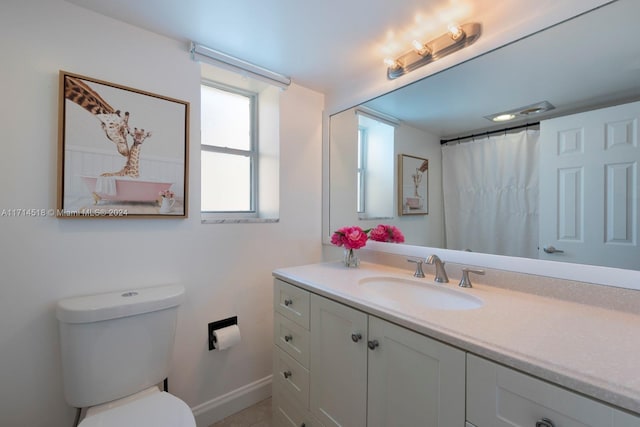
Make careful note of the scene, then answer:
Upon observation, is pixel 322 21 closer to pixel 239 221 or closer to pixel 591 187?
pixel 239 221

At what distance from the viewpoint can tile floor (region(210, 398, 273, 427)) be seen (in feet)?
5.13

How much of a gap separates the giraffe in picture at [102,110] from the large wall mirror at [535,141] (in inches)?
55.2

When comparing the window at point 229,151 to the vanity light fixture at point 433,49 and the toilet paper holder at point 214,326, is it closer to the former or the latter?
the toilet paper holder at point 214,326

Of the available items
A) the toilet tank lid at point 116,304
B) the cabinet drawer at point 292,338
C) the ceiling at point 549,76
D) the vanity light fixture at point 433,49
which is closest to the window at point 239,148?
the toilet tank lid at point 116,304

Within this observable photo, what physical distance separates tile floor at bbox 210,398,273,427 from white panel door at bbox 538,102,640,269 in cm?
169

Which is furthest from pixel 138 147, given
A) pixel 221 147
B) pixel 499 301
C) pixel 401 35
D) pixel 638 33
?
pixel 638 33

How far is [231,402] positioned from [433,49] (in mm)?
2263

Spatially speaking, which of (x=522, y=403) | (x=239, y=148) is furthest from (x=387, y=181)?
(x=522, y=403)

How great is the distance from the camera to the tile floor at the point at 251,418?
1.56 m

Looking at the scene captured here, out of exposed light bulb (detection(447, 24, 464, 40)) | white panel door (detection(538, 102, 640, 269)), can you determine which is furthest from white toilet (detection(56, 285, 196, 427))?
exposed light bulb (detection(447, 24, 464, 40))

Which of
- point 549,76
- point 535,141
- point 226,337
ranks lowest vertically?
point 226,337

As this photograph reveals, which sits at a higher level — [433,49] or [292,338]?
[433,49]

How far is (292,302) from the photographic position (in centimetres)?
136

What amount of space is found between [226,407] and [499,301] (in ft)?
5.22
